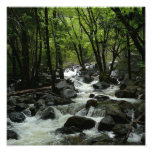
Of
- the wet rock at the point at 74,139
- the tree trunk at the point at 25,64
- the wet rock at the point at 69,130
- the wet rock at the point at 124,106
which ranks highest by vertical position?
the tree trunk at the point at 25,64

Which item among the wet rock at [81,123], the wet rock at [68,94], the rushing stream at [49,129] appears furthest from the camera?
the wet rock at [68,94]

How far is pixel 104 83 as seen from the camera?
14.7m

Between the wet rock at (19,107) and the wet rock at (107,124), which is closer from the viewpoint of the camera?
the wet rock at (107,124)

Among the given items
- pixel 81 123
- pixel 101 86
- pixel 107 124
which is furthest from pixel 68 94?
pixel 107 124

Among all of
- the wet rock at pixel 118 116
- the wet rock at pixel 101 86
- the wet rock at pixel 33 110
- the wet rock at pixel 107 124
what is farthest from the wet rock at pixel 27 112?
A: the wet rock at pixel 101 86

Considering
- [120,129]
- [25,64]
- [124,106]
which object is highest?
[25,64]

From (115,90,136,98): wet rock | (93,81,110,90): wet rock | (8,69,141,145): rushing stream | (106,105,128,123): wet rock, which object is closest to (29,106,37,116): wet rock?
(8,69,141,145): rushing stream

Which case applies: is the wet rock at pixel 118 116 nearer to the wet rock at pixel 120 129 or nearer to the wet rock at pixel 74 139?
the wet rock at pixel 120 129

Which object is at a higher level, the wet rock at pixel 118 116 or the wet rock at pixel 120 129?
the wet rock at pixel 118 116

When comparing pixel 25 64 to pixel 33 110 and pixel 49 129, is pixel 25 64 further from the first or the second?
pixel 49 129

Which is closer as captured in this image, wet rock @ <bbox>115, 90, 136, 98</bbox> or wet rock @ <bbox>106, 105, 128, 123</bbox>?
wet rock @ <bbox>106, 105, 128, 123</bbox>

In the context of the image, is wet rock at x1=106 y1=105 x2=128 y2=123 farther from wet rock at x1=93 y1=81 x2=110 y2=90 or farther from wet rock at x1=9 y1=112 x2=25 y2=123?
wet rock at x1=93 y1=81 x2=110 y2=90

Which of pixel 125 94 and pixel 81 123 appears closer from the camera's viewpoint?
pixel 81 123

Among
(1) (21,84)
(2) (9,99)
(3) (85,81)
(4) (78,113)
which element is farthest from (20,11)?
(3) (85,81)
